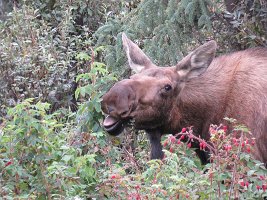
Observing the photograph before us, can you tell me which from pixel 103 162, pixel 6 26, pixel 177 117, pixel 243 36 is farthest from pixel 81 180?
pixel 6 26

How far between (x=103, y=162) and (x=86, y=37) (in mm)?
4697

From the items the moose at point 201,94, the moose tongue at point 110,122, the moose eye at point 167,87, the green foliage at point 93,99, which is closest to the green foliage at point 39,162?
the moose tongue at point 110,122

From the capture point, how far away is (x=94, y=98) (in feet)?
22.3

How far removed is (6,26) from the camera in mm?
12750

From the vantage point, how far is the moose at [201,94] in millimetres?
7074

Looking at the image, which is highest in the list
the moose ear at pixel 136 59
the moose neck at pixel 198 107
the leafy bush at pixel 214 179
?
the moose ear at pixel 136 59

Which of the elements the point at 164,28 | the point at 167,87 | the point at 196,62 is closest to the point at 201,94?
the point at 196,62

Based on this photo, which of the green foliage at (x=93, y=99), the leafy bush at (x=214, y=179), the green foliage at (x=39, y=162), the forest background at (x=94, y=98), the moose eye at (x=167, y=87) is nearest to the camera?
the leafy bush at (x=214, y=179)

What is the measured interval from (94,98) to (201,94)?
114 centimetres

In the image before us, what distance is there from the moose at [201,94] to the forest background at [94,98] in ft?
0.97

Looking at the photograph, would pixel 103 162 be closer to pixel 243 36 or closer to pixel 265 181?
pixel 265 181

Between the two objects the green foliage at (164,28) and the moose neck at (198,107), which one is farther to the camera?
the green foliage at (164,28)

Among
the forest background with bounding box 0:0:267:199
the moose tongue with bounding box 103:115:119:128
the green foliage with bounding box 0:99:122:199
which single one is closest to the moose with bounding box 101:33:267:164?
the moose tongue with bounding box 103:115:119:128

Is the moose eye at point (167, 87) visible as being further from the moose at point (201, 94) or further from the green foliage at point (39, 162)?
the green foliage at point (39, 162)
